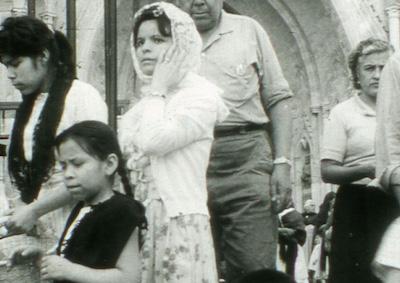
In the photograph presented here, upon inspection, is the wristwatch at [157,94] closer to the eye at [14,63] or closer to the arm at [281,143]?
the eye at [14,63]

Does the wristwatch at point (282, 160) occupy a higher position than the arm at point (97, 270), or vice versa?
the wristwatch at point (282, 160)

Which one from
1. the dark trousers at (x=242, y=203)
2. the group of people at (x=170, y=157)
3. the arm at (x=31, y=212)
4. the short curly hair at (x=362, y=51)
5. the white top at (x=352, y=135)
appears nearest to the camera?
the group of people at (x=170, y=157)

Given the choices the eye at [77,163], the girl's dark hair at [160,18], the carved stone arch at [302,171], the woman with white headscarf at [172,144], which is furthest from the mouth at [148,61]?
the carved stone arch at [302,171]

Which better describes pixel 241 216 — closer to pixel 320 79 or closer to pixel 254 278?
pixel 254 278

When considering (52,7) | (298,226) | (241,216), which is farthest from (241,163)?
(52,7)

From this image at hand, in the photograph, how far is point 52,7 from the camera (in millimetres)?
15859

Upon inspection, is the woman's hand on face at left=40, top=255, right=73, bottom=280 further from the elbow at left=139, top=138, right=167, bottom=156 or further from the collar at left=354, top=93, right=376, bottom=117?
the collar at left=354, top=93, right=376, bottom=117

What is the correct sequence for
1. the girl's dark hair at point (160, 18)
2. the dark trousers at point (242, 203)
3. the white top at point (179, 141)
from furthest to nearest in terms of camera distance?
the dark trousers at point (242, 203) < the girl's dark hair at point (160, 18) < the white top at point (179, 141)

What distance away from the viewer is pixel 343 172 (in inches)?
236

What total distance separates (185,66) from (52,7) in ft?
37.5

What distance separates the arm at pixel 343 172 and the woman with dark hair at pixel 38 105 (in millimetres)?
1883

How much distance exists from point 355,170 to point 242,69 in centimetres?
91

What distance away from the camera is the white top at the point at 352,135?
6.04 metres

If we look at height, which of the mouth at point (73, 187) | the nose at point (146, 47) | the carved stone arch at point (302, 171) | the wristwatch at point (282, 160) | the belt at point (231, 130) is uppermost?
the nose at point (146, 47)
